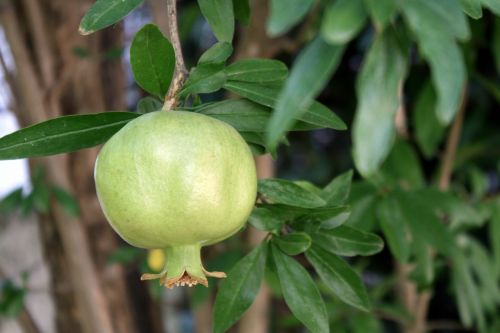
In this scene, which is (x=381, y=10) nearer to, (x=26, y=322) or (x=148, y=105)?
(x=148, y=105)

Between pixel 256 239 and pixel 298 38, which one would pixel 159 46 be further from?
Answer: pixel 298 38

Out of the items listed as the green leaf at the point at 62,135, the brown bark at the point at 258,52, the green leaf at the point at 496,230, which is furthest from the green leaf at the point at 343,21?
the green leaf at the point at 496,230

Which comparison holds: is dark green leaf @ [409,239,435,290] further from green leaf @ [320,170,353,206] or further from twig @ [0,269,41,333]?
twig @ [0,269,41,333]

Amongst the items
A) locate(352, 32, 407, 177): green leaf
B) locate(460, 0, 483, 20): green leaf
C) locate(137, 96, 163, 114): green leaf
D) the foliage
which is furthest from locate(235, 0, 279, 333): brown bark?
locate(352, 32, 407, 177): green leaf

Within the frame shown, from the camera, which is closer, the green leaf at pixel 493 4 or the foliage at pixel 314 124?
the foliage at pixel 314 124

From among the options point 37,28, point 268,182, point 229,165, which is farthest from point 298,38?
point 229,165

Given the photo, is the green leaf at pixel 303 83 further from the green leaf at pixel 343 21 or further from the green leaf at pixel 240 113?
the green leaf at pixel 240 113
